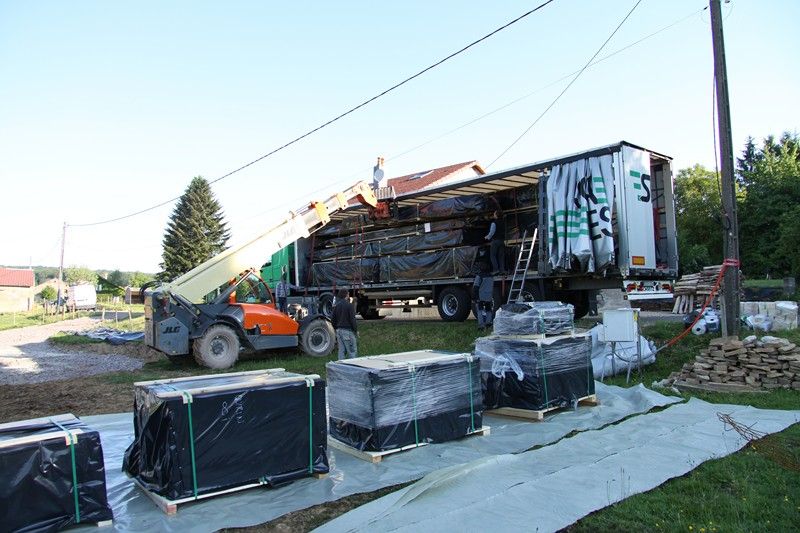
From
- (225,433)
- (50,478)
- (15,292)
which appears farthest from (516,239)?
(15,292)

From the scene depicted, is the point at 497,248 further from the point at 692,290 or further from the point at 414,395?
the point at 692,290

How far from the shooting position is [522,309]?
26.9 ft

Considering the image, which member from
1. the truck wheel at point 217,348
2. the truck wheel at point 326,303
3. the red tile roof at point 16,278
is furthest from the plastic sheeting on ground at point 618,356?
the red tile roof at point 16,278

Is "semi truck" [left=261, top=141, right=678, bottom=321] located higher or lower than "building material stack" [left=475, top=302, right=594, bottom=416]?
higher

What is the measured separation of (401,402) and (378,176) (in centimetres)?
1057

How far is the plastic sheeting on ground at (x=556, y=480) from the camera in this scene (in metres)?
4.02

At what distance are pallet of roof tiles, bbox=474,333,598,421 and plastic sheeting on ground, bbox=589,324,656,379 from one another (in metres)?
2.04

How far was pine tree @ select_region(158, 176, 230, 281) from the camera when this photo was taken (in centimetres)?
4959

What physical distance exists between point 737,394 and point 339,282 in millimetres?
11733

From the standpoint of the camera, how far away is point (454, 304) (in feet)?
48.1

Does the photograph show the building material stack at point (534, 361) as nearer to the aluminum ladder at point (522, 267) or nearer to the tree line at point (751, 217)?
the aluminum ladder at point (522, 267)

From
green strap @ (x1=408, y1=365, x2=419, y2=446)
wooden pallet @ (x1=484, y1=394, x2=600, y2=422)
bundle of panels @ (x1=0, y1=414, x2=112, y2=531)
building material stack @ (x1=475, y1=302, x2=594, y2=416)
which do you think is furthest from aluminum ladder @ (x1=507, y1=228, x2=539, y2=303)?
bundle of panels @ (x1=0, y1=414, x2=112, y2=531)

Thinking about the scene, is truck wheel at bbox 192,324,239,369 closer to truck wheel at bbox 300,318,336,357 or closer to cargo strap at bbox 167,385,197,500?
truck wheel at bbox 300,318,336,357

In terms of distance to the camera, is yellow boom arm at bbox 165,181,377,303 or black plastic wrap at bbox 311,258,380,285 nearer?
yellow boom arm at bbox 165,181,377,303
